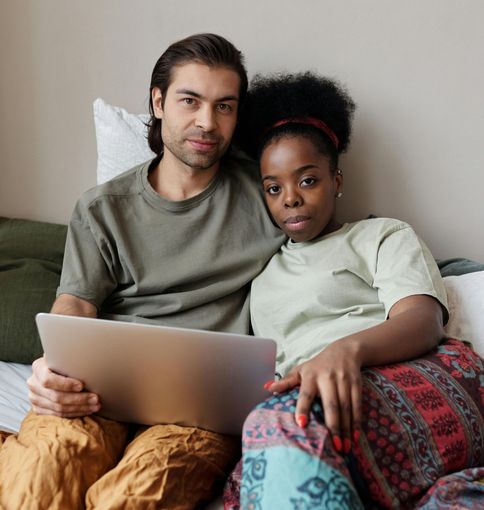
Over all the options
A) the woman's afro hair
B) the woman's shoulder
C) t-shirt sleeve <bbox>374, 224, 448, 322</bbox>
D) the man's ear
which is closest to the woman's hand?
t-shirt sleeve <bbox>374, 224, 448, 322</bbox>

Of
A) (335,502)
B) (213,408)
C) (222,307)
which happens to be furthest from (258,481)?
(222,307)

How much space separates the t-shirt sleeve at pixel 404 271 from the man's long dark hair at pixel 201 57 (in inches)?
19.8

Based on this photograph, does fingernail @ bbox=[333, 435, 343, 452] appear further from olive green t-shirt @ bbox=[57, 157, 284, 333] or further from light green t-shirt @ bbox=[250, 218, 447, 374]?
olive green t-shirt @ bbox=[57, 157, 284, 333]

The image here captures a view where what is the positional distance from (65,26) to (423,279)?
1.30 metres

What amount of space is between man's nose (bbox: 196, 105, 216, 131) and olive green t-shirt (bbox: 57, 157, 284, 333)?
0.16 m

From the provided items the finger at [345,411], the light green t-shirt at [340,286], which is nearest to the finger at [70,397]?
the light green t-shirt at [340,286]

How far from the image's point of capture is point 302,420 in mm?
907

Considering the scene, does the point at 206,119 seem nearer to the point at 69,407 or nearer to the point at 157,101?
the point at 157,101

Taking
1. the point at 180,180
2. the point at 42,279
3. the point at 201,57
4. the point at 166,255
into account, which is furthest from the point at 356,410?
the point at 42,279

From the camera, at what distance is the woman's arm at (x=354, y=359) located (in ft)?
3.07

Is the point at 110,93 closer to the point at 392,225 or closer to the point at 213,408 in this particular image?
the point at 392,225

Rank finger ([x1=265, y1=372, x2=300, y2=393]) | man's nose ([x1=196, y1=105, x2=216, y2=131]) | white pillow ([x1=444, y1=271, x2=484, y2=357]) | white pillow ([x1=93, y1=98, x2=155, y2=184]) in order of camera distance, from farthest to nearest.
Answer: white pillow ([x1=93, y1=98, x2=155, y2=184]), man's nose ([x1=196, y1=105, x2=216, y2=131]), white pillow ([x1=444, y1=271, x2=484, y2=357]), finger ([x1=265, y1=372, x2=300, y2=393])

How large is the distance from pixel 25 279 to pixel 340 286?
2.81 ft

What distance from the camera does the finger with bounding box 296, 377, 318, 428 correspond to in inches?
35.9
